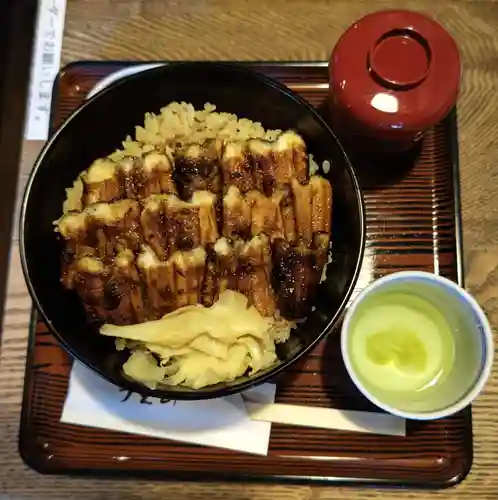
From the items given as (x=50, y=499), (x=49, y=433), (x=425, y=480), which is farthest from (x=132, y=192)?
(x=425, y=480)

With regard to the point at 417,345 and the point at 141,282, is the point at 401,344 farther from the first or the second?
the point at 141,282

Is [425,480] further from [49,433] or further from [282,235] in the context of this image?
[49,433]

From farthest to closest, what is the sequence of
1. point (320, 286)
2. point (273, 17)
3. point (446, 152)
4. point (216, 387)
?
point (273, 17) → point (446, 152) → point (320, 286) → point (216, 387)

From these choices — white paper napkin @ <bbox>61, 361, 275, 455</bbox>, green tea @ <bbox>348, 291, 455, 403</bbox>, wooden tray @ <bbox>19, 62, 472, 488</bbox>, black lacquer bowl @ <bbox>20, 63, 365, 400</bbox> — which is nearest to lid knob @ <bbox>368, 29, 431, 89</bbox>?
black lacquer bowl @ <bbox>20, 63, 365, 400</bbox>

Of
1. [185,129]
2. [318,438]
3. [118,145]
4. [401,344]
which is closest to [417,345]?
[401,344]

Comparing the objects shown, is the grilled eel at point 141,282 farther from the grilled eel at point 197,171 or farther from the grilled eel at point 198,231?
the grilled eel at point 197,171
